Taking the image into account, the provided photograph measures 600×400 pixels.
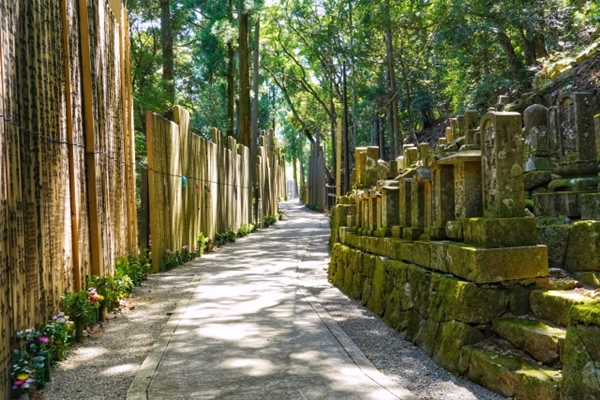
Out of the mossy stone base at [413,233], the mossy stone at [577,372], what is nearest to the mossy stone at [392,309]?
the mossy stone base at [413,233]

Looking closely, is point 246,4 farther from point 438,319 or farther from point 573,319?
point 573,319

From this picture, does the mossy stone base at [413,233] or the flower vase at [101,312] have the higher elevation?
the mossy stone base at [413,233]

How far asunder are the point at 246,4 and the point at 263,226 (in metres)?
9.63

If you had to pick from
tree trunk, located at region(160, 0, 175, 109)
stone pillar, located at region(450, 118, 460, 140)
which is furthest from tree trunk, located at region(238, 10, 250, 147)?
stone pillar, located at region(450, 118, 460, 140)

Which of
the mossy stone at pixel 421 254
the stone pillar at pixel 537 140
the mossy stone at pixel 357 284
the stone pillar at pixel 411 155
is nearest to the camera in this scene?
the mossy stone at pixel 421 254

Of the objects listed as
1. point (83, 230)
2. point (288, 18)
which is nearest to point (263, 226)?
point (288, 18)

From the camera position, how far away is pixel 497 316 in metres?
4.75

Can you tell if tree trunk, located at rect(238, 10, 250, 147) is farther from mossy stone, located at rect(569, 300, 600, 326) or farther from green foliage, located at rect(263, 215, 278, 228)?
mossy stone, located at rect(569, 300, 600, 326)

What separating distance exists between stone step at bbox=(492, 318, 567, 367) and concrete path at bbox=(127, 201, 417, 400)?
0.97 metres

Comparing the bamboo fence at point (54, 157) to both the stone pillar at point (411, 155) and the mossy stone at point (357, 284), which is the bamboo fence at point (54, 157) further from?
the stone pillar at point (411, 155)

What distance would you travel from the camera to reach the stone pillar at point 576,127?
8117 millimetres

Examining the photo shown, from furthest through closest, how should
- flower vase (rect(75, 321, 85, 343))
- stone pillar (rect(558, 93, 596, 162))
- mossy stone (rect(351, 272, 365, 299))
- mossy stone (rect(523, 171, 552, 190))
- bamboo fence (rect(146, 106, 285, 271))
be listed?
bamboo fence (rect(146, 106, 285, 271)), mossy stone (rect(351, 272, 365, 299)), mossy stone (rect(523, 171, 552, 190)), stone pillar (rect(558, 93, 596, 162)), flower vase (rect(75, 321, 85, 343))

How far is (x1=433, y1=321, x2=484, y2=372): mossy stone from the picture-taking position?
15.7 feet

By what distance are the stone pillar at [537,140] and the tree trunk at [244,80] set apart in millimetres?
14724
